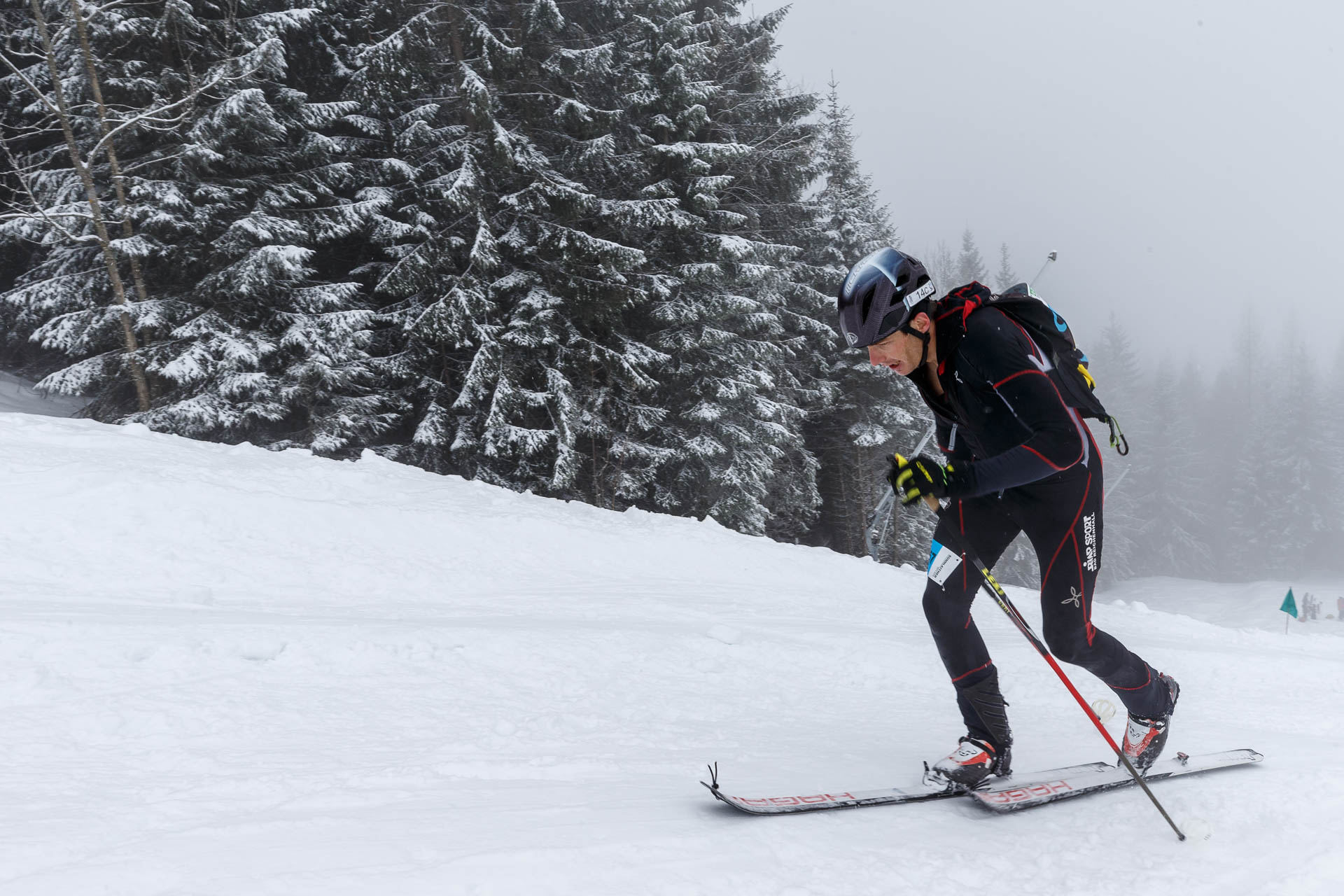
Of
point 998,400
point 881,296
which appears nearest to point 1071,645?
point 998,400

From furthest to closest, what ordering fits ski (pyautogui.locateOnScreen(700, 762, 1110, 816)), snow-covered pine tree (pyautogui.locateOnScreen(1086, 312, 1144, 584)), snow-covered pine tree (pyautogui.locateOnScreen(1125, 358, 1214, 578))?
snow-covered pine tree (pyautogui.locateOnScreen(1125, 358, 1214, 578))
snow-covered pine tree (pyautogui.locateOnScreen(1086, 312, 1144, 584))
ski (pyautogui.locateOnScreen(700, 762, 1110, 816))

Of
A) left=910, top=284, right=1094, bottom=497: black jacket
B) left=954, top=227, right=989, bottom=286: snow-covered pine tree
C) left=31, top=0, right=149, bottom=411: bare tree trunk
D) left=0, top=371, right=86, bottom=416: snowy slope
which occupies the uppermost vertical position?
left=954, top=227, right=989, bottom=286: snow-covered pine tree

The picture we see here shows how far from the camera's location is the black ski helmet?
2.89m

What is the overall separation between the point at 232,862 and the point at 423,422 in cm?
1278

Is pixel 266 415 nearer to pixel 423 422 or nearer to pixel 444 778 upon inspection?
pixel 423 422

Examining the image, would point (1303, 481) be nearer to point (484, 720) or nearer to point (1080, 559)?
point (1080, 559)

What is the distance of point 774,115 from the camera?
20203 mm

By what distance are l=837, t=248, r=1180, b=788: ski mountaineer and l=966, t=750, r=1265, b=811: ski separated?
80 mm

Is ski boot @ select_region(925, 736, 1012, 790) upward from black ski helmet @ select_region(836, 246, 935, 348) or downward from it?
downward

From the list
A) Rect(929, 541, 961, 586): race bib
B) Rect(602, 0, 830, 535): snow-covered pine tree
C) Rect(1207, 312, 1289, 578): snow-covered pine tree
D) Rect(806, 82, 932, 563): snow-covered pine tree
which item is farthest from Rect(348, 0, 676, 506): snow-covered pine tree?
Rect(1207, 312, 1289, 578): snow-covered pine tree

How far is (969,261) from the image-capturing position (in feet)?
155

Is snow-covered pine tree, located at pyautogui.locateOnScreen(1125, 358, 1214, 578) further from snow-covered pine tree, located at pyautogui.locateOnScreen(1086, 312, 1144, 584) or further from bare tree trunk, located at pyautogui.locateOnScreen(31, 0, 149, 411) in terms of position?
bare tree trunk, located at pyautogui.locateOnScreen(31, 0, 149, 411)

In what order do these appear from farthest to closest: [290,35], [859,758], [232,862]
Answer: [290,35] < [859,758] < [232,862]

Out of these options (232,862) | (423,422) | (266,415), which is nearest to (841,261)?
(423,422)
